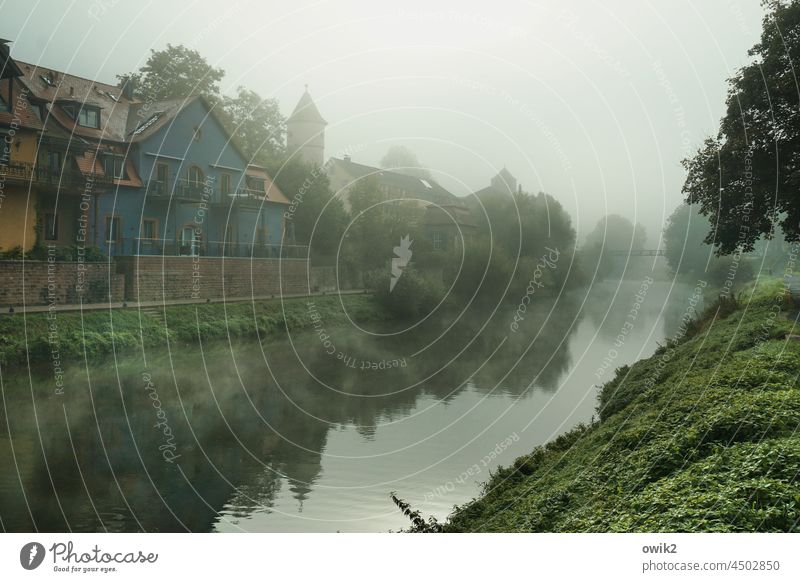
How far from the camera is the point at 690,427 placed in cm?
661

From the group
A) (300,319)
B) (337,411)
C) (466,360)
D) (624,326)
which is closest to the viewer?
(337,411)

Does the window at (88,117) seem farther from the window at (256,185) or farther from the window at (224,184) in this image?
the window at (256,185)

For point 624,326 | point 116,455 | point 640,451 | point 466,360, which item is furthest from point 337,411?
point 624,326

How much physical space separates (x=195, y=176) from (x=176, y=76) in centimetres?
249

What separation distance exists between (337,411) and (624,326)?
49.6 ft

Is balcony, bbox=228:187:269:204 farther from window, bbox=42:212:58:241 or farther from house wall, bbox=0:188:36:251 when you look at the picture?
house wall, bbox=0:188:36:251

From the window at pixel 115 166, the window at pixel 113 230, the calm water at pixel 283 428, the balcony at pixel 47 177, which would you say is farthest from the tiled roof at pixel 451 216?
the balcony at pixel 47 177

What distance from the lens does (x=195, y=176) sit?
15.3 meters

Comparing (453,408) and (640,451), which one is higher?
(640,451)

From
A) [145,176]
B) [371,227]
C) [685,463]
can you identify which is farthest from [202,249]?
[685,463]

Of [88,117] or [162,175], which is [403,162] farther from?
[88,117]

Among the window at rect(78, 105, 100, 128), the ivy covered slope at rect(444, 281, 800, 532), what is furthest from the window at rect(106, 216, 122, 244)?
the ivy covered slope at rect(444, 281, 800, 532)

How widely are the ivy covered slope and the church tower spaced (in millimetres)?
7987

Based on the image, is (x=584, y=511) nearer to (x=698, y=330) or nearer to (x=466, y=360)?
(x=698, y=330)
